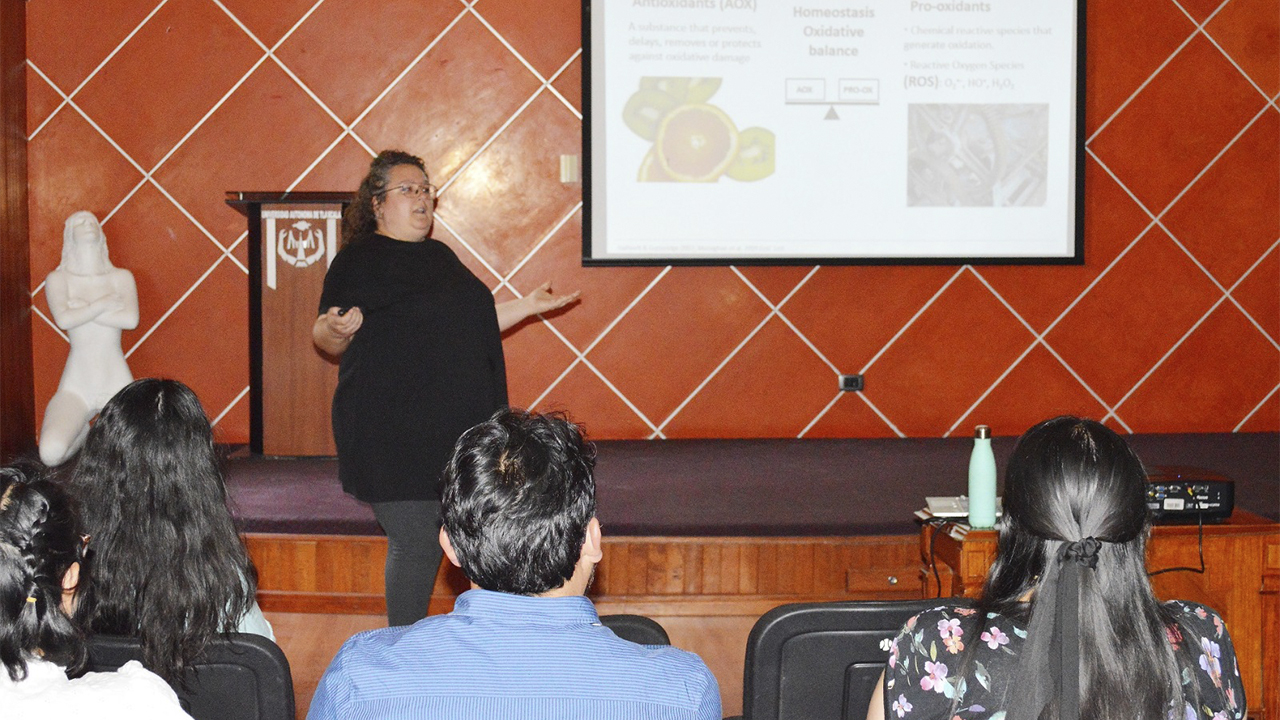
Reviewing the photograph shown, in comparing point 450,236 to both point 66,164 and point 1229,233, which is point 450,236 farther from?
point 1229,233

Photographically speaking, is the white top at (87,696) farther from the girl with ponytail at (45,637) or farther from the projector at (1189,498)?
the projector at (1189,498)

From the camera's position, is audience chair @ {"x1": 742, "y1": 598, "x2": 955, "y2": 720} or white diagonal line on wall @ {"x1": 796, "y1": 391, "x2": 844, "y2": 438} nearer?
audience chair @ {"x1": 742, "y1": 598, "x2": 955, "y2": 720}

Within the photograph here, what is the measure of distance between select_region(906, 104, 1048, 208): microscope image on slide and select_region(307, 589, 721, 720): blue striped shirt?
3.51 m

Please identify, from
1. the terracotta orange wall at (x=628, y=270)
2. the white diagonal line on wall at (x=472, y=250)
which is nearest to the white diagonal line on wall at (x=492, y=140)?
the terracotta orange wall at (x=628, y=270)

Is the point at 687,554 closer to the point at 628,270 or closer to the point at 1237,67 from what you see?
the point at 628,270

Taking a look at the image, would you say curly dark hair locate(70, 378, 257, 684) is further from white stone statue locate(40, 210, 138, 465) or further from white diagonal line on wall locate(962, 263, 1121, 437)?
white diagonal line on wall locate(962, 263, 1121, 437)

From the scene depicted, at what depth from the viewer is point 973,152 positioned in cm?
432

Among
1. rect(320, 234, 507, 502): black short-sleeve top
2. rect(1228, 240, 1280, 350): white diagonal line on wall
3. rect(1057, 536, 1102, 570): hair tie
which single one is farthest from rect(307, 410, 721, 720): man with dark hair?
rect(1228, 240, 1280, 350): white diagonal line on wall

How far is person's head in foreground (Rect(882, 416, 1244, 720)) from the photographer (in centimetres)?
112

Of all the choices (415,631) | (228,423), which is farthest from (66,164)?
(415,631)

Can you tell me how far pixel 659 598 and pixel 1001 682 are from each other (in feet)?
5.95

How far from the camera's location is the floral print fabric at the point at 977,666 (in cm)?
119

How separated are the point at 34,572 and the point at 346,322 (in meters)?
1.21

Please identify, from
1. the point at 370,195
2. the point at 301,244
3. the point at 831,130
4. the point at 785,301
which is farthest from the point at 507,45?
the point at 370,195
